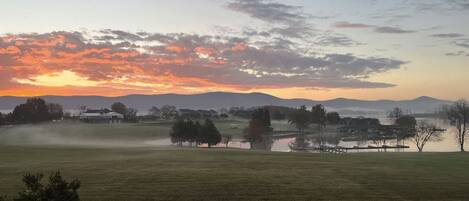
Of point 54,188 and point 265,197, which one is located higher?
point 54,188

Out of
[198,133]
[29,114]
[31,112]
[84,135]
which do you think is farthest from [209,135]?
[29,114]

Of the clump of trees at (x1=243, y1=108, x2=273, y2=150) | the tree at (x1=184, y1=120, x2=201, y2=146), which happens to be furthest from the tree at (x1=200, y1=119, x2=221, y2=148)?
the clump of trees at (x1=243, y1=108, x2=273, y2=150)

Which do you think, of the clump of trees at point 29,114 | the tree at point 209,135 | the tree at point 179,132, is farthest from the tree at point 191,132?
the clump of trees at point 29,114

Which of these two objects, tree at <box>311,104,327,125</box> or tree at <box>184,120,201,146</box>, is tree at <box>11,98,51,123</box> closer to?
tree at <box>184,120,201,146</box>

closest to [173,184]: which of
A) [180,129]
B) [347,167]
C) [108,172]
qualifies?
[108,172]

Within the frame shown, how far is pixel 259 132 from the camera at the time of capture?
129 m

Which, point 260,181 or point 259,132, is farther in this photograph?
point 259,132

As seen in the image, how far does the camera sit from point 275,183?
1316 inches

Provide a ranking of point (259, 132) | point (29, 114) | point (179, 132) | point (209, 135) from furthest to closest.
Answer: point (29, 114)
point (259, 132)
point (179, 132)
point (209, 135)

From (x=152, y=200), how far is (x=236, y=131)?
430ft

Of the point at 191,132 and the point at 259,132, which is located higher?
the point at 191,132

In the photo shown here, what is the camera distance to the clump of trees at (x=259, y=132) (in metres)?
124

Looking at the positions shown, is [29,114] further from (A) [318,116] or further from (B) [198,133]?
(A) [318,116]

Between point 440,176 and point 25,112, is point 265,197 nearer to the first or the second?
point 440,176
